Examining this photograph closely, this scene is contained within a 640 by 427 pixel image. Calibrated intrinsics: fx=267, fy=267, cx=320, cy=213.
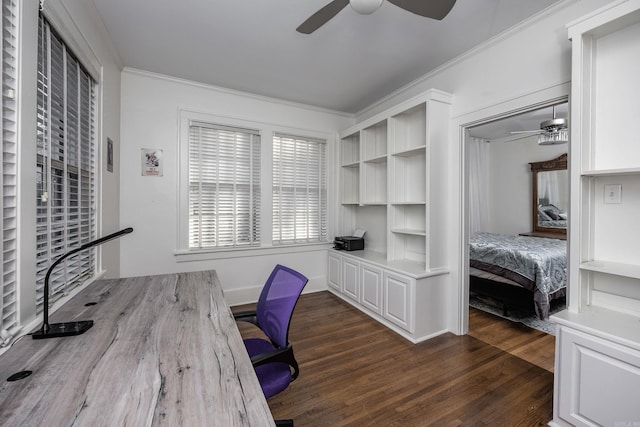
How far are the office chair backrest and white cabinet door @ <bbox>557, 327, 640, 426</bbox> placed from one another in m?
1.56

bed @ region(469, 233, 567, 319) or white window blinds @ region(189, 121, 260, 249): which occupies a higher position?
white window blinds @ region(189, 121, 260, 249)

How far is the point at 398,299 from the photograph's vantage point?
276 cm

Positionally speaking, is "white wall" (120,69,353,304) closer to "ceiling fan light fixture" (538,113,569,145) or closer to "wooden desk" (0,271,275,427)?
"wooden desk" (0,271,275,427)

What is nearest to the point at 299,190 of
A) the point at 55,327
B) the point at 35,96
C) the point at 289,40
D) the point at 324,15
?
the point at 289,40

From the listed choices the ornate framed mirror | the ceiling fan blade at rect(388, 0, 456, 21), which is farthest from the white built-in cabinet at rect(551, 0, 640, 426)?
the ornate framed mirror

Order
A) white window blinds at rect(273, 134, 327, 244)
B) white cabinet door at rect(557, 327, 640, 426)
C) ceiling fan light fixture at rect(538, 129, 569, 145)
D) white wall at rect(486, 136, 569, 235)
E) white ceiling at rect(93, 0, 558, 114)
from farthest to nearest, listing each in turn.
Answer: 1. white wall at rect(486, 136, 569, 235)
2. white window blinds at rect(273, 134, 327, 244)
3. ceiling fan light fixture at rect(538, 129, 569, 145)
4. white ceiling at rect(93, 0, 558, 114)
5. white cabinet door at rect(557, 327, 640, 426)

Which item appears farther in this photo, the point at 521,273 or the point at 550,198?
the point at 550,198

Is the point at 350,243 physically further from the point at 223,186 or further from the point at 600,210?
the point at 600,210

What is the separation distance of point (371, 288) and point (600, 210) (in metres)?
2.08

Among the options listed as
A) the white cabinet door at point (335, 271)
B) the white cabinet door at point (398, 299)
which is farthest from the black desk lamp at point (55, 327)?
the white cabinet door at point (335, 271)

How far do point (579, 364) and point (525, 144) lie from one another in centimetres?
515

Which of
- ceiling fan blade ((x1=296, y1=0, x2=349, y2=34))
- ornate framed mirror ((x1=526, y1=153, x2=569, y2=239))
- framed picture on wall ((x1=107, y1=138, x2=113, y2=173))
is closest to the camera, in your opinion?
ceiling fan blade ((x1=296, y1=0, x2=349, y2=34))

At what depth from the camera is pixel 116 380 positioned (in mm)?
880

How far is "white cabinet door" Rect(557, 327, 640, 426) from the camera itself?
1.31 metres
